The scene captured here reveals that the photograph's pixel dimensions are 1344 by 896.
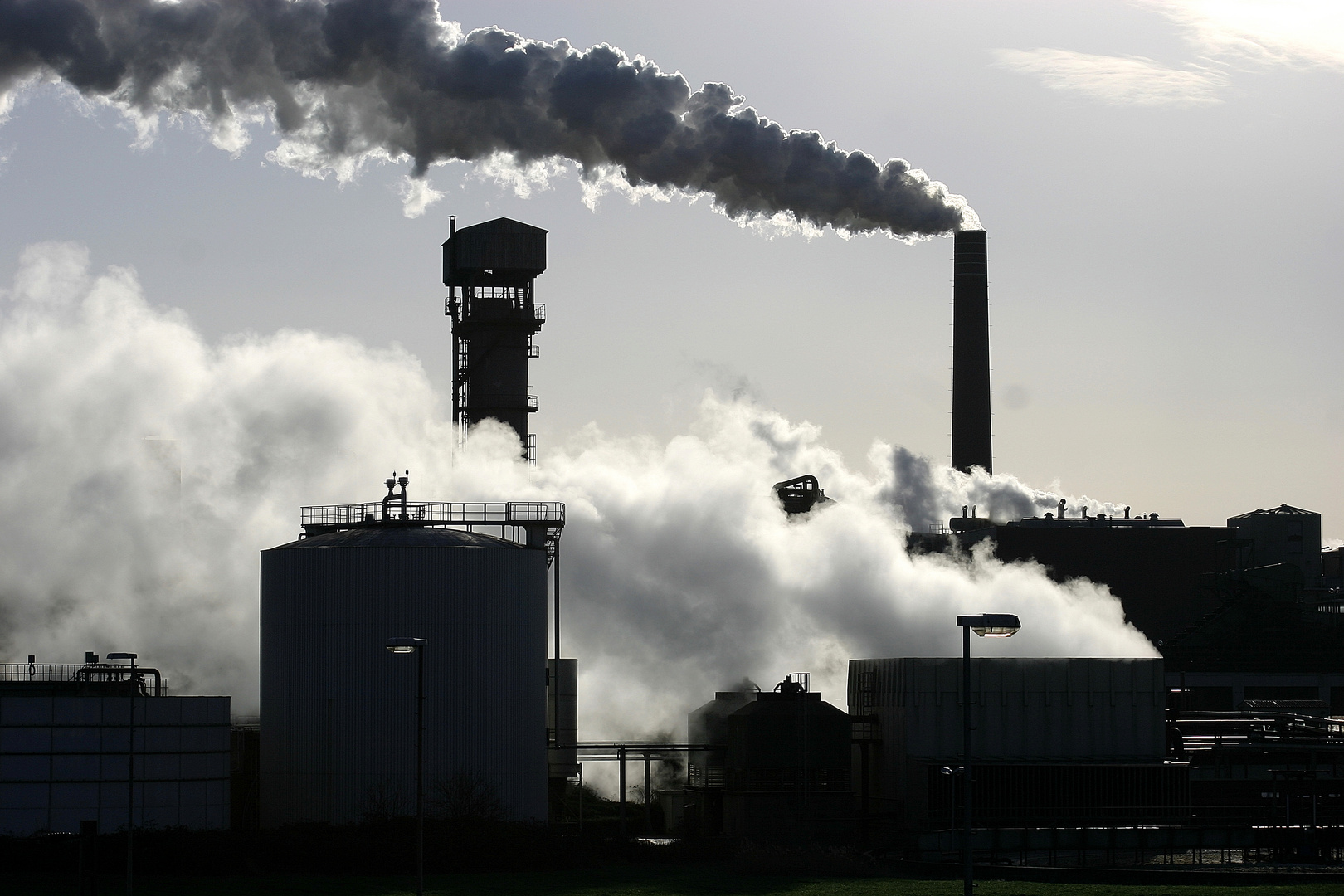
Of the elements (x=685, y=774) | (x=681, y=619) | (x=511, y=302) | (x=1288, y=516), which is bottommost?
(x=685, y=774)

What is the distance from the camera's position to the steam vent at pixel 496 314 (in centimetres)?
7381

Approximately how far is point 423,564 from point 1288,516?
6842 centimetres

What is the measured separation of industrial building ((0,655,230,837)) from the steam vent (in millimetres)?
28244

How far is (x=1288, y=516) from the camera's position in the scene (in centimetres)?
10238

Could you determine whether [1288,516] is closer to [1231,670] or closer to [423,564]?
[1231,670]

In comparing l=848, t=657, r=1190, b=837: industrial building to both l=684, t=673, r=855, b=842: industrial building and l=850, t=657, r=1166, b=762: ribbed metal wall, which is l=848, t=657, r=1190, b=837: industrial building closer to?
l=850, t=657, r=1166, b=762: ribbed metal wall

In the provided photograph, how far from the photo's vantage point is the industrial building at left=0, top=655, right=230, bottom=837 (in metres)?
45.0

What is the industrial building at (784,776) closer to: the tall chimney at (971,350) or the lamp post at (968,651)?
the lamp post at (968,651)

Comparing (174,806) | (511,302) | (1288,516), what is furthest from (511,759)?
(1288,516)

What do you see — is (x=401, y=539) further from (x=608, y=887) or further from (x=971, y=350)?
(x=971, y=350)

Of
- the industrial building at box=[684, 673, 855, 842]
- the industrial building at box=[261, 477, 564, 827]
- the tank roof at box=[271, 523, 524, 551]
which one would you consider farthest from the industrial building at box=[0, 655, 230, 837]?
the industrial building at box=[684, 673, 855, 842]

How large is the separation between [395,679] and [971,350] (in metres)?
42.4

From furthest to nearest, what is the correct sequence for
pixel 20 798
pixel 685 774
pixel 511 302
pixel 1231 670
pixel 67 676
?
pixel 1231 670
pixel 511 302
pixel 685 774
pixel 67 676
pixel 20 798

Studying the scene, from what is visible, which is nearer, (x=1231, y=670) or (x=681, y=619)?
(x=681, y=619)
